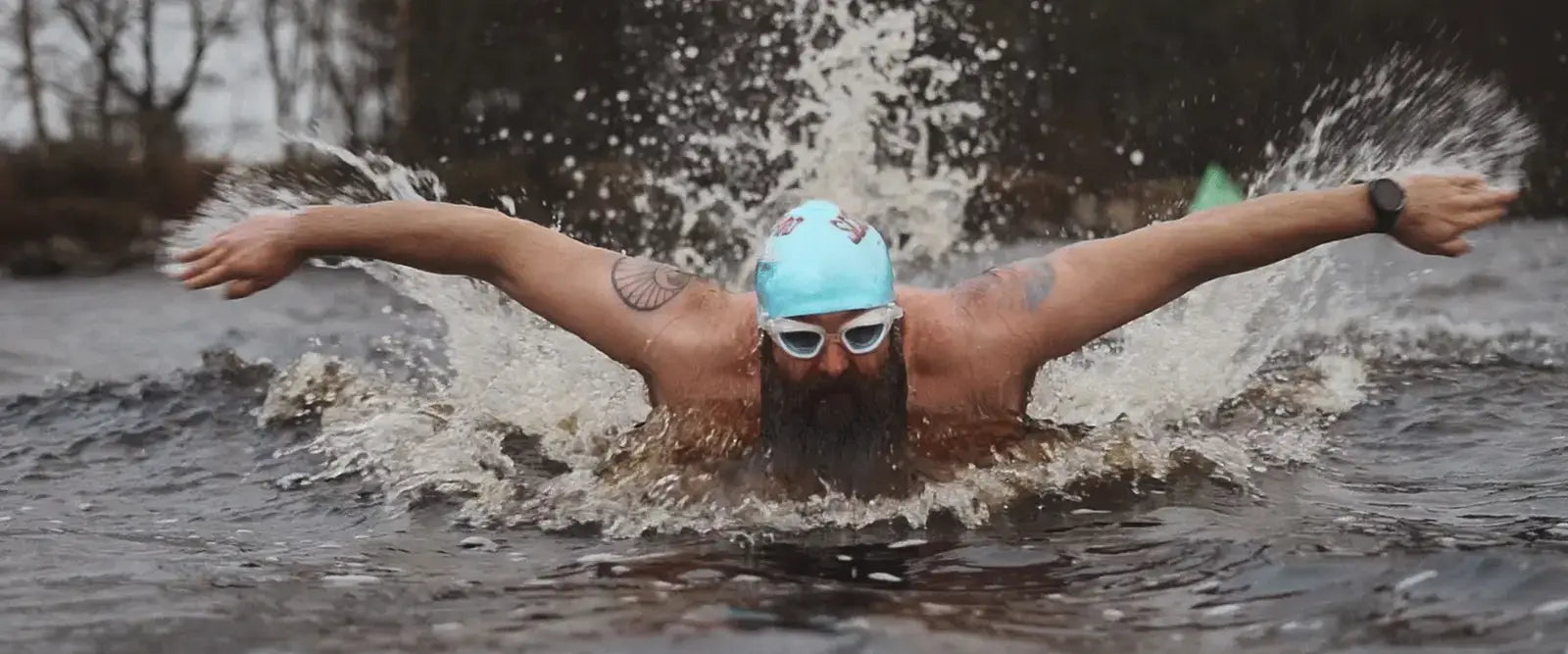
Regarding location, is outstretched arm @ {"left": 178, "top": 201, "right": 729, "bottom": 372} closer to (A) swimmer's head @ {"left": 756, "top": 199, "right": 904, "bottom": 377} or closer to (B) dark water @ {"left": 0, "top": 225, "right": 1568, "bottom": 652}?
(A) swimmer's head @ {"left": 756, "top": 199, "right": 904, "bottom": 377}

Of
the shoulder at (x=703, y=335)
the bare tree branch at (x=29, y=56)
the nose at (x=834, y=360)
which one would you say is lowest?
the nose at (x=834, y=360)

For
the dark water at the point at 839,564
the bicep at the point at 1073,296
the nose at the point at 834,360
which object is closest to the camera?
the dark water at the point at 839,564

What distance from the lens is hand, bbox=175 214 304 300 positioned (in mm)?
4176

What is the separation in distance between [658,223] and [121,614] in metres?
14.1

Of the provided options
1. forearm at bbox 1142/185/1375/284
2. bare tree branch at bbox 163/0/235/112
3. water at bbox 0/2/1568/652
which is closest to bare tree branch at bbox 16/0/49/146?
bare tree branch at bbox 163/0/235/112

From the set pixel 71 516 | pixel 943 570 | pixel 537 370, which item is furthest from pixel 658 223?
pixel 943 570

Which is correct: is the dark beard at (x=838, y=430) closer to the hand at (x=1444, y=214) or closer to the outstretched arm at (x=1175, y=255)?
the outstretched arm at (x=1175, y=255)

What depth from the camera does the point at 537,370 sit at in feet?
21.6

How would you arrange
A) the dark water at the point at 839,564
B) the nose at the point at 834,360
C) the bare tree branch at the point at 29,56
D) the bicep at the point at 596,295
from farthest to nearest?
the bare tree branch at the point at 29,56 < the bicep at the point at 596,295 < the nose at the point at 834,360 < the dark water at the point at 839,564

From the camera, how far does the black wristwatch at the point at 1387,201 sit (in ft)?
13.7

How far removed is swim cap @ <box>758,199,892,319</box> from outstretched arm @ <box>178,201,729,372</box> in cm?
36

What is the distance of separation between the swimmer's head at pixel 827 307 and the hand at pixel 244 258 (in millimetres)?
1184

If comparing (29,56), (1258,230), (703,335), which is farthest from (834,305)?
(29,56)

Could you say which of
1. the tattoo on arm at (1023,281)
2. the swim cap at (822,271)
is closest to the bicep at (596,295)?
the swim cap at (822,271)
